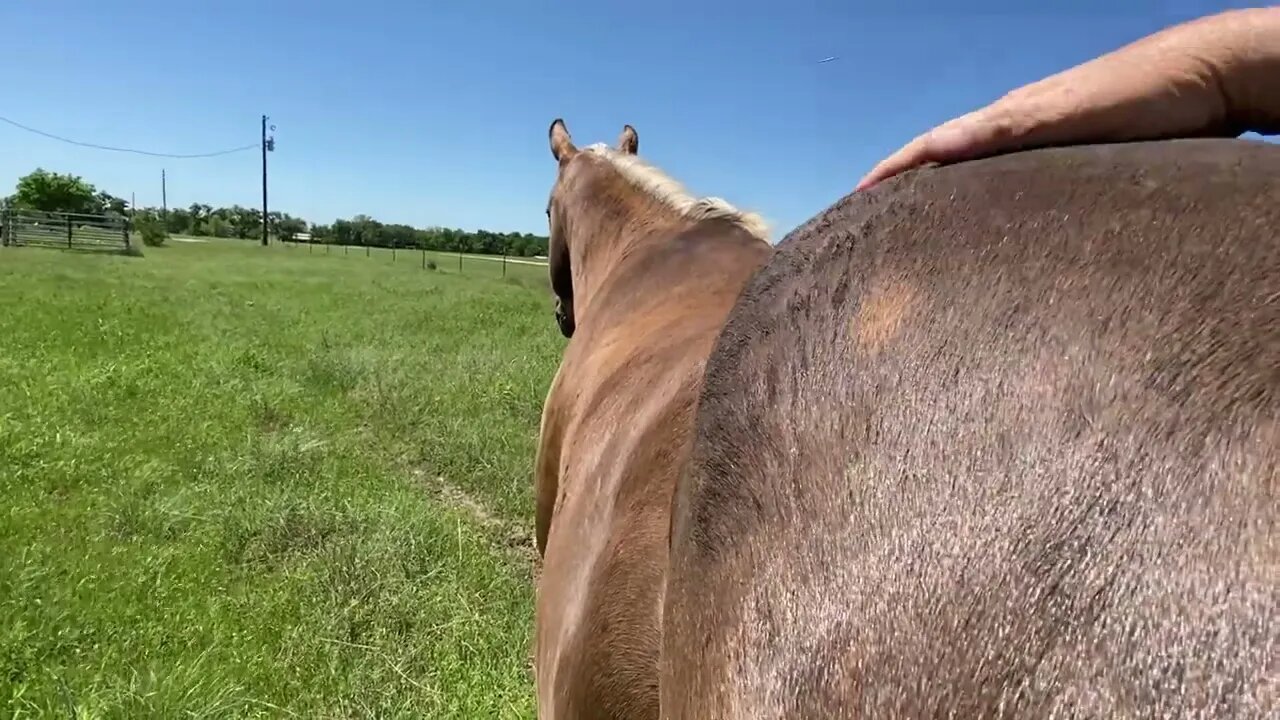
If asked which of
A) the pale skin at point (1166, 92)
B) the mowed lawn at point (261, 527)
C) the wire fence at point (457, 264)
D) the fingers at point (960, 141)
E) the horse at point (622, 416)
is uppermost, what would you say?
the pale skin at point (1166, 92)

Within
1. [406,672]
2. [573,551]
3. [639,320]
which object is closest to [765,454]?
[573,551]

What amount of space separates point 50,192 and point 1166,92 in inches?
2416

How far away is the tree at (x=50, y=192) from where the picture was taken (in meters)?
50.0

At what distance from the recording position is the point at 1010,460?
31.4 inches

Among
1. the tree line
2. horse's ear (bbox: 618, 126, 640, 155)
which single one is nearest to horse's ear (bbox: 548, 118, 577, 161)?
horse's ear (bbox: 618, 126, 640, 155)

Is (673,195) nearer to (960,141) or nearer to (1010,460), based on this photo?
(960,141)

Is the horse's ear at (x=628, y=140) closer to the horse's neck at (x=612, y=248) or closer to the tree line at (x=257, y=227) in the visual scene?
the horse's neck at (x=612, y=248)

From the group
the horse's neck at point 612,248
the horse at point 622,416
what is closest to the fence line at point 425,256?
the horse's neck at point 612,248

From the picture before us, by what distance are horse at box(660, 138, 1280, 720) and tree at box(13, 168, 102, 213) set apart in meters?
59.3

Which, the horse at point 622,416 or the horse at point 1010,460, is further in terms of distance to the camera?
the horse at point 622,416

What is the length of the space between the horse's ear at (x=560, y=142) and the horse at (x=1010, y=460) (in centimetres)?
373

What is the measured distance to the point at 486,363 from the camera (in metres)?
10.6

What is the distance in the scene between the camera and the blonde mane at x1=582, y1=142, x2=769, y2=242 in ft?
9.39

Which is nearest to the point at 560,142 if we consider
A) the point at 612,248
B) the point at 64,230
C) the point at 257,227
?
the point at 612,248
